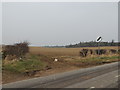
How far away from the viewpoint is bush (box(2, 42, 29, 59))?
22453 mm

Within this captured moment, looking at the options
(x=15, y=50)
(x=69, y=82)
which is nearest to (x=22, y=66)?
(x=15, y=50)

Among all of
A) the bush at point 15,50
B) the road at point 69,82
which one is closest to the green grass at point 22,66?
the bush at point 15,50

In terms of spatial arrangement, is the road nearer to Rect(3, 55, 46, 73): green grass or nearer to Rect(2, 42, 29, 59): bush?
Rect(3, 55, 46, 73): green grass

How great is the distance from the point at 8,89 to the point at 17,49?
42.8 feet

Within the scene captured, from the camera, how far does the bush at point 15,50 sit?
73.7 feet

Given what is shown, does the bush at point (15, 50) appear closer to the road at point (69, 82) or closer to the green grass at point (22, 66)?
the green grass at point (22, 66)

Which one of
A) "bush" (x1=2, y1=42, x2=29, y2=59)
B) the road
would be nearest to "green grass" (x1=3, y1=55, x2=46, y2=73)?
"bush" (x1=2, y1=42, x2=29, y2=59)

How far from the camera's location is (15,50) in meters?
23.1

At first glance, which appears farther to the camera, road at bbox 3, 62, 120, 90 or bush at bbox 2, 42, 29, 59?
bush at bbox 2, 42, 29, 59

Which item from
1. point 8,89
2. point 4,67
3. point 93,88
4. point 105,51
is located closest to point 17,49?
point 4,67

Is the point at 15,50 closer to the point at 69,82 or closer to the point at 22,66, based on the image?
the point at 22,66

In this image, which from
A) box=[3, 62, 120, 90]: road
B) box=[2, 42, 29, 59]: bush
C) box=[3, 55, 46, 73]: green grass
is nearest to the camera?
box=[3, 62, 120, 90]: road

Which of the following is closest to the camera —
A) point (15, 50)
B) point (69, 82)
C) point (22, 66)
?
point (69, 82)

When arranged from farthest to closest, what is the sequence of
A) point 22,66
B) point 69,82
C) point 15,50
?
point 15,50 < point 22,66 < point 69,82
